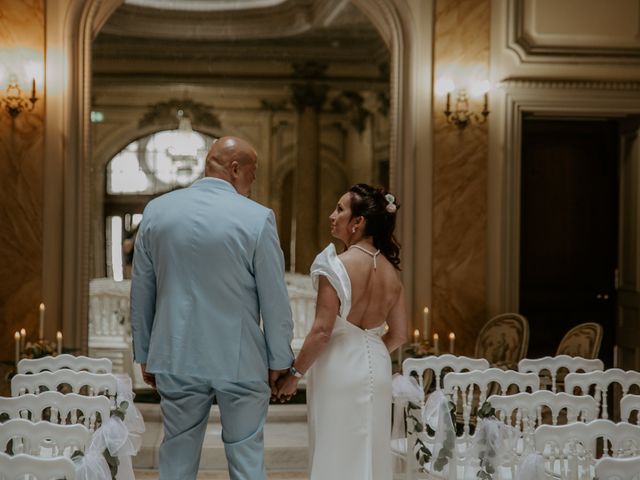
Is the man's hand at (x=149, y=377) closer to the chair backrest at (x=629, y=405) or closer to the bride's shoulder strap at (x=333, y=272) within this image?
the bride's shoulder strap at (x=333, y=272)

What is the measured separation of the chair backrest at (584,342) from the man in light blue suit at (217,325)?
372 cm

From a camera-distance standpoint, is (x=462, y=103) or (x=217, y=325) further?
(x=462, y=103)

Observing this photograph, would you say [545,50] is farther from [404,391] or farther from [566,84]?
[404,391]

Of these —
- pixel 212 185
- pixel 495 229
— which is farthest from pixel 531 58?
pixel 212 185

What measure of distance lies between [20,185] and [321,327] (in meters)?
4.25

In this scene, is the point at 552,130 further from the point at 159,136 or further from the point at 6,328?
the point at 159,136

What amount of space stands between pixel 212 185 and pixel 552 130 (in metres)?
6.10

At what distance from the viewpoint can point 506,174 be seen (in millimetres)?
8250

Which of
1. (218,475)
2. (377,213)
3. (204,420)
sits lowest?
Result: (218,475)

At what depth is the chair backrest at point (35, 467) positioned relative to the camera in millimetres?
2938

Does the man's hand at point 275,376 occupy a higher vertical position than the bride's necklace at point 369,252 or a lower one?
lower

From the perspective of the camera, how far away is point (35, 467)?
295 cm

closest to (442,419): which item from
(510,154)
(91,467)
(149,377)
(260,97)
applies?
(149,377)

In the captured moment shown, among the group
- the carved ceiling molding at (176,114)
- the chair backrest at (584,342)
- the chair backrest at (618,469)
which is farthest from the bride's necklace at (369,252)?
the carved ceiling molding at (176,114)
